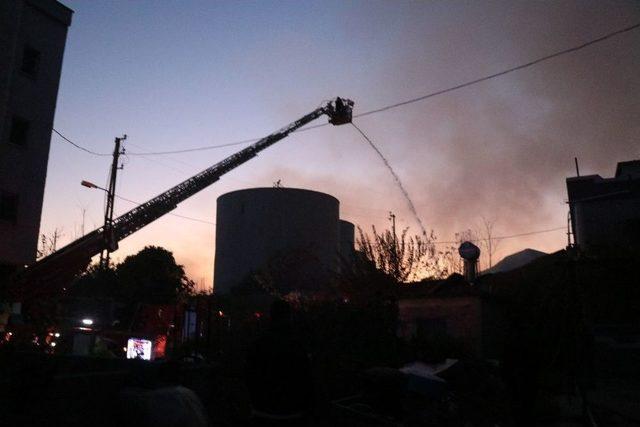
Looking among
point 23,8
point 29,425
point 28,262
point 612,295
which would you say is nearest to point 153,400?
point 29,425

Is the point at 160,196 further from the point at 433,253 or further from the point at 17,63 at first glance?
the point at 433,253

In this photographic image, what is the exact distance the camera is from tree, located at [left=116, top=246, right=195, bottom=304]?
32156mm

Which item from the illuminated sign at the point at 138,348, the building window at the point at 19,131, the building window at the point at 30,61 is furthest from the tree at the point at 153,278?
the building window at the point at 30,61

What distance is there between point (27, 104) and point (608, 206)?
3289cm

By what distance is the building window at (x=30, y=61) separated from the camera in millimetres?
20237

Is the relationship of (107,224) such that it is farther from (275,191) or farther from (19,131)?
(275,191)

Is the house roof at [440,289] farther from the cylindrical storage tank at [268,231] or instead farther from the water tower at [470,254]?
the cylindrical storage tank at [268,231]

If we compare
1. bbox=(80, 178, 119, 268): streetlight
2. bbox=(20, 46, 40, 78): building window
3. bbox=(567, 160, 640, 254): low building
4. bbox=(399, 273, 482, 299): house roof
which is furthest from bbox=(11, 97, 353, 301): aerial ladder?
bbox=(567, 160, 640, 254): low building

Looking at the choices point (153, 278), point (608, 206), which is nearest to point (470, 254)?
point (608, 206)

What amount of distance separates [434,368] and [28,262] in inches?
653

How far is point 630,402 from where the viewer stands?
13570mm

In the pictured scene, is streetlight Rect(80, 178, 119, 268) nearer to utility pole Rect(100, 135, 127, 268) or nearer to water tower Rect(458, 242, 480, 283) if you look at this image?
utility pole Rect(100, 135, 127, 268)

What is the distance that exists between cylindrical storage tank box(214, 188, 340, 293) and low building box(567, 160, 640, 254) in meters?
17.0

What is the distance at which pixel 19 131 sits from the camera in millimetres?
19875
